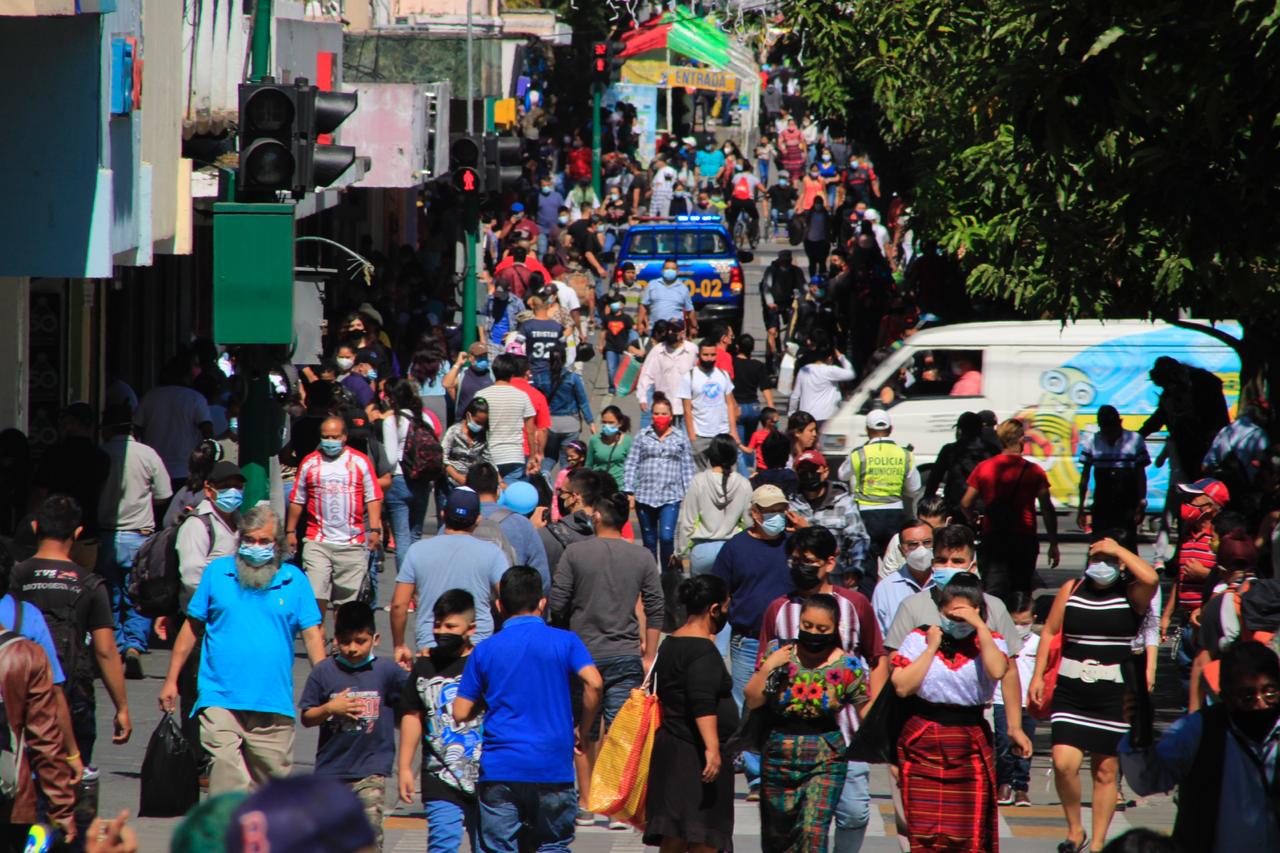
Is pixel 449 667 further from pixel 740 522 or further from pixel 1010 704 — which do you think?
pixel 740 522

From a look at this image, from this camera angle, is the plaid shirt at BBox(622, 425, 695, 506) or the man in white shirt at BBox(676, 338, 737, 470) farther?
the man in white shirt at BBox(676, 338, 737, 470)

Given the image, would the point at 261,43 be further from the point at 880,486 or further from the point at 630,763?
the point at 880,486

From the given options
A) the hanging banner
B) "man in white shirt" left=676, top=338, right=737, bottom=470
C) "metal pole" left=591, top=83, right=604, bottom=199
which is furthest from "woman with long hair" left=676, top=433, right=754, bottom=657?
the hanging banner

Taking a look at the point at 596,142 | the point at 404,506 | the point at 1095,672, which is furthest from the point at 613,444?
the point at 596,142

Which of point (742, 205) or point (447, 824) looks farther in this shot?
point (742, 205)

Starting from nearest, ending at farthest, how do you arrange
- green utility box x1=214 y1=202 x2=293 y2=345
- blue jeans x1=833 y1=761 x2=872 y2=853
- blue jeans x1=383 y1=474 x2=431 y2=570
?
blue jeans x1=833 y1=761 x2=872 y2=853, green utility box x1=214 y1=202 x2=293 y2=345, blue jeans x1=383 y1=474 x2=431 y2=570

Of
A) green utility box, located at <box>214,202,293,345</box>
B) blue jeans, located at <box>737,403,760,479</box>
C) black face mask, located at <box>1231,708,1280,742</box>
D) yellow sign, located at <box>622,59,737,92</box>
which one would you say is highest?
yellow sign, located at <box>622,59,737,92</box>

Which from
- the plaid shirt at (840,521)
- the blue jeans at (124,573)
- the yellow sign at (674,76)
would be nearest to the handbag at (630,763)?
the plaid shirt at (840,521)

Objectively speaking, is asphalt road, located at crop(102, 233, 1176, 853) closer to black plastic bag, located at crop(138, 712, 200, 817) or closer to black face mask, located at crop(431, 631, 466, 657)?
black plastic bag, located at crop(138, 712, 200, 817)

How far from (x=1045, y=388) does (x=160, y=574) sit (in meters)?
10.9

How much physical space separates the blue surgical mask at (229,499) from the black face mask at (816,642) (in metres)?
4.17

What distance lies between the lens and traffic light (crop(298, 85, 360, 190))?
37.0 feet

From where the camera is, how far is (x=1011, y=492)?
14469 mm

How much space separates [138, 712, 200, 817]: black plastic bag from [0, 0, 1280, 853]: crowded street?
0.07 feet
